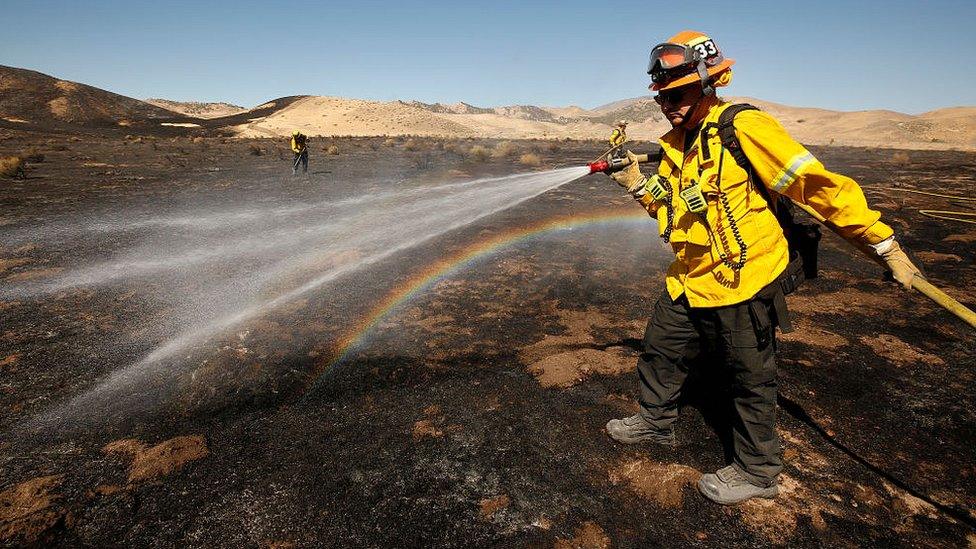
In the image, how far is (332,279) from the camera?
21.5 feet

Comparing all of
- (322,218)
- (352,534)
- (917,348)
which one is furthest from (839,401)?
(322,218)

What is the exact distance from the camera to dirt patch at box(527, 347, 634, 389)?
3932 millimetres

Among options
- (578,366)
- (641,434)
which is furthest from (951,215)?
(641,434)

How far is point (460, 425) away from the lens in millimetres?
3316

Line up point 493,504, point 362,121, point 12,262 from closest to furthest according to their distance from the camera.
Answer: point 493,504 < point 12,262 < point 362,121

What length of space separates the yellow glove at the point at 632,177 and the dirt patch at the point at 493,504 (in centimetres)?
219

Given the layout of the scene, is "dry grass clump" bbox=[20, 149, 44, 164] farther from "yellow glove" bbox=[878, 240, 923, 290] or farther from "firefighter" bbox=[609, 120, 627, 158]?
"yellow glove" bbox=[878, 240, 923, 290]

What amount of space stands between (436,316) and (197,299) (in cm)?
317

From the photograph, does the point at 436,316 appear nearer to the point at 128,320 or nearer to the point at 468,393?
the point at 468,393

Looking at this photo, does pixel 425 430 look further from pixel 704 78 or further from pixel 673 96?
pixel 704 78

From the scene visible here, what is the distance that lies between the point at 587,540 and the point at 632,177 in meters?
2.33

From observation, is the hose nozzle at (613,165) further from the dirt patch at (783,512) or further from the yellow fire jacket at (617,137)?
the dirt patch at (783,512)

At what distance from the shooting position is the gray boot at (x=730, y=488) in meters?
2.55

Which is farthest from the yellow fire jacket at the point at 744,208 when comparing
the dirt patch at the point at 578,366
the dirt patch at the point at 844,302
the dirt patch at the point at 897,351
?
the dirt patch at the point at 844,302
